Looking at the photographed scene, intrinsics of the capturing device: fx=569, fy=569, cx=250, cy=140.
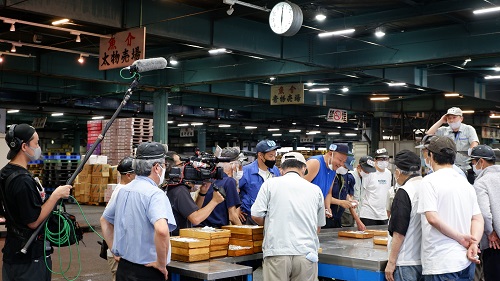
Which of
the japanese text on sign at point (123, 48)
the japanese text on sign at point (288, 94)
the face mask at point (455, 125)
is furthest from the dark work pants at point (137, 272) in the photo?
the japanese text on sign at point (288, 94)

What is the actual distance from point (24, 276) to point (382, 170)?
6758 millimetres

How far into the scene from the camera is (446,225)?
14.2 ft

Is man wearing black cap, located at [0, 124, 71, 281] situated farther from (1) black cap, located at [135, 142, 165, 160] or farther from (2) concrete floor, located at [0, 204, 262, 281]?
(2) concrete floor, located at [0, 204, 262, 281]

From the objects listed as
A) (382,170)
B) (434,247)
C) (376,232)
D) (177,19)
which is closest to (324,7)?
(177,19)

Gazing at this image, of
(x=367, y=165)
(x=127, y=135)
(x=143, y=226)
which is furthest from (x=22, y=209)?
(x=127, y=135)

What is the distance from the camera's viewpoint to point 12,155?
14.2 ft

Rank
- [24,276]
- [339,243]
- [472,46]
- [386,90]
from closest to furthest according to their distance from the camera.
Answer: [24,276] < [339,243] < [472,46] < [386,90]

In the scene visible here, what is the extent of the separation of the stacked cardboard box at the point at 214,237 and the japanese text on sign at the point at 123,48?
665cm

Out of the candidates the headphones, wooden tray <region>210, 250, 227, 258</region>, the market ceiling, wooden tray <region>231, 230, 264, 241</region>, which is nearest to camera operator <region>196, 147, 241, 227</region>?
wooden tray <region>231, 230, 264, 241</region>

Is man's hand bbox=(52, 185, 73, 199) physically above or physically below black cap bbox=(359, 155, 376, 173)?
below

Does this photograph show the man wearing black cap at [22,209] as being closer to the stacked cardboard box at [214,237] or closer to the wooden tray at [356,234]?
the stacked cardboard box at [214,237]

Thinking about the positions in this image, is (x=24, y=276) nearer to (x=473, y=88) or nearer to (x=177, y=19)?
(x=177, y=19)

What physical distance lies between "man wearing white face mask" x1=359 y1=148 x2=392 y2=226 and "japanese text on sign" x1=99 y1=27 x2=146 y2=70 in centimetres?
495

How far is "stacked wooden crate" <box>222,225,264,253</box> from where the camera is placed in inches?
208
